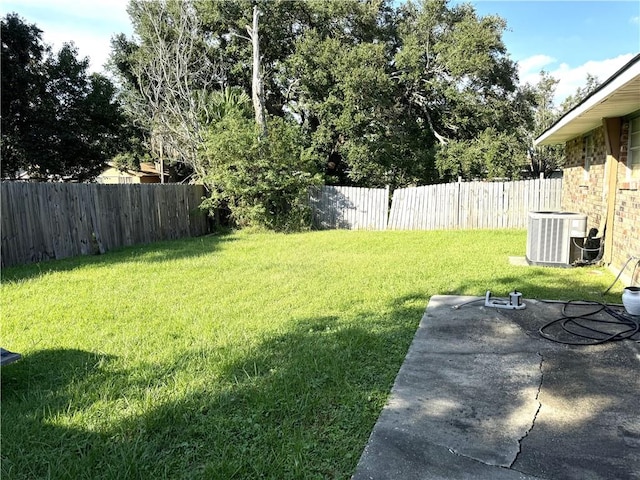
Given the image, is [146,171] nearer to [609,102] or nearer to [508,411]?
[609,102]

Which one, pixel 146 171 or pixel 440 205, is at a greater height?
pixel 146 171

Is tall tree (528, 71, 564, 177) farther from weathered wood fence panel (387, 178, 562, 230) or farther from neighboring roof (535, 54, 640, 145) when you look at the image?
neighboring roof (535, 54, 640, 145)

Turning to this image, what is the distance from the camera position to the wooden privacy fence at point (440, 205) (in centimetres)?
1155

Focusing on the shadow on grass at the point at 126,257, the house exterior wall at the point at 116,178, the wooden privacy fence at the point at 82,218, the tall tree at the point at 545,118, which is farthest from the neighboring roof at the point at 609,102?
the house exterior wall at the point at 116,178

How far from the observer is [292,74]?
659 inches

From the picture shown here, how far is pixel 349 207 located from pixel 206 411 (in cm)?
1070

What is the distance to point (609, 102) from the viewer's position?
4.88 m

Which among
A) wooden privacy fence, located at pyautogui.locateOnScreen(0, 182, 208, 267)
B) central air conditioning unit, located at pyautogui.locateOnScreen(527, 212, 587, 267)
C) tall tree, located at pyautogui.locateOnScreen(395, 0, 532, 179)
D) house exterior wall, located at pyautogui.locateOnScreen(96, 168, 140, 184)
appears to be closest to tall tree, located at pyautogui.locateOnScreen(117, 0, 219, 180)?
wooden privacy fence, located at pyautogui.locateOnScreen(0, 182, 208, 267)

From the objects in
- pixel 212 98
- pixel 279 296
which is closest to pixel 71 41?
pixel 212 98

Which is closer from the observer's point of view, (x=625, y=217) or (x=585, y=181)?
(x=625, y=217)

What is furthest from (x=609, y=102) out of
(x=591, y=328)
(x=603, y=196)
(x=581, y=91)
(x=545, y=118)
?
(x=581, y=91)

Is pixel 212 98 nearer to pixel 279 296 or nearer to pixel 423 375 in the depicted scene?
pixel 279 296

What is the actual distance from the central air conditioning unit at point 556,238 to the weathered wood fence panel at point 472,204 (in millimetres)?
5427

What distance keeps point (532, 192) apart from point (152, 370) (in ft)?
36.4
